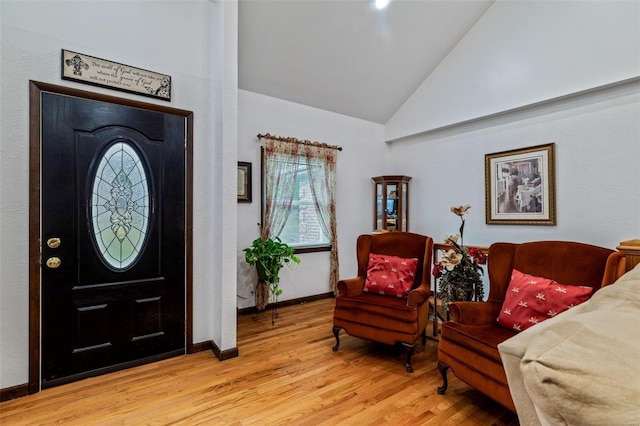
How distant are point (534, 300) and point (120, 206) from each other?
3.15 meters

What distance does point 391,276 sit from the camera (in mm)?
2834

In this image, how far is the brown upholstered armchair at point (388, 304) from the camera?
2465 millimetres

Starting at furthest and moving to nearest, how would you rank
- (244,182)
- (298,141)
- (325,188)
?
1. (325,188)
2. (298,141)
3. (244,182)

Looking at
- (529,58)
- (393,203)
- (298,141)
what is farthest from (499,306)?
(298,141)

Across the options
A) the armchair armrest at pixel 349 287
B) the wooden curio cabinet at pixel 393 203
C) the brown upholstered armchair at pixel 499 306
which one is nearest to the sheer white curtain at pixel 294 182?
the wooden curio cabinet at pixel 393 203

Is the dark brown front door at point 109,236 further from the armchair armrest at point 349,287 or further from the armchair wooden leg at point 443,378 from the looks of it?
the armchair wooden leg at point 443,378

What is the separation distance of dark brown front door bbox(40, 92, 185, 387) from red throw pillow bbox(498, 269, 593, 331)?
2.63 m

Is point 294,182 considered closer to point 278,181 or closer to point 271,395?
point 278,181

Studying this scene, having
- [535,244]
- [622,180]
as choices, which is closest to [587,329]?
[535,244]

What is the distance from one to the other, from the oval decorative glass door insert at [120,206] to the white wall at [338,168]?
1304 millimetres

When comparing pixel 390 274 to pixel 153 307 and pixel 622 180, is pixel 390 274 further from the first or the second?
pixel 622 180

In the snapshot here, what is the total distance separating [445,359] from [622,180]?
2561 mm

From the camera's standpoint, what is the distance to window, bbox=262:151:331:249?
4.07 m

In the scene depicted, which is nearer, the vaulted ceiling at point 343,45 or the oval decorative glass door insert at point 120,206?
the oval decorative glass door insert at point 120,206
